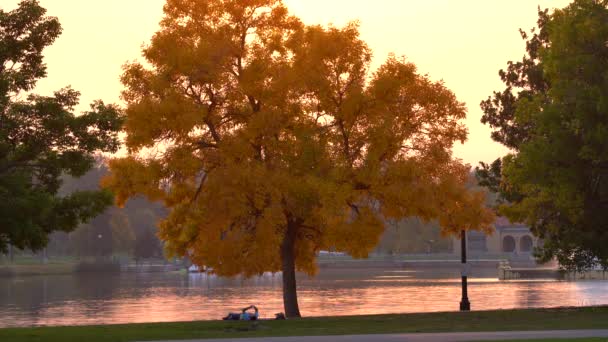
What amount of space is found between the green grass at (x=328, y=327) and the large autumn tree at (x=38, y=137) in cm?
292

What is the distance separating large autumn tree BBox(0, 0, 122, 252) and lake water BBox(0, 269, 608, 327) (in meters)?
23.3

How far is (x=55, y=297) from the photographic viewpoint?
7781cm

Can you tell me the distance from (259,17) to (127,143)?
732 cm

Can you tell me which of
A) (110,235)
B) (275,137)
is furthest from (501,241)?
(275,137)

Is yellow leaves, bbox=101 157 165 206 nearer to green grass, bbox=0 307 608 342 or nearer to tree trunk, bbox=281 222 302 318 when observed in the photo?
tree trunk, bbox=281 222 302 318

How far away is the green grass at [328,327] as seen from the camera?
27.2 metres

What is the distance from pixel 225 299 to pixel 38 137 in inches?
1890

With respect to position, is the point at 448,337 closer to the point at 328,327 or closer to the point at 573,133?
the point at 328,327

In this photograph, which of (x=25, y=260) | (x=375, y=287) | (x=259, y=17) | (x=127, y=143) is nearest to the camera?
(x=127, y=143)

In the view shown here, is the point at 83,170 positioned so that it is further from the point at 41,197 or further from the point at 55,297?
the point at 55,297

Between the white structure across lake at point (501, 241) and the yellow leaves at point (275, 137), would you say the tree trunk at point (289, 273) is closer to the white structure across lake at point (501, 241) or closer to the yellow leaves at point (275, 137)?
the yellow leaves at point (275, 137)

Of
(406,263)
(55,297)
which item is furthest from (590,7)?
(406,263)

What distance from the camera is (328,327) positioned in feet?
97.6

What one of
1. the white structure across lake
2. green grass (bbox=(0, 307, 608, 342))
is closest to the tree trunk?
green grass (bbox=(0, 307, 608, 342))
